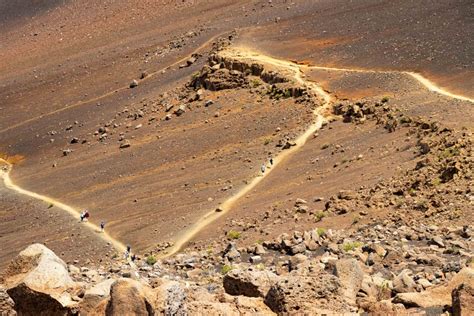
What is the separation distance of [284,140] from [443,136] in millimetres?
8808

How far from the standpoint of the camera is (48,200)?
112 feet

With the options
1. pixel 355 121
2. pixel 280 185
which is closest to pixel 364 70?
pixel 355 121

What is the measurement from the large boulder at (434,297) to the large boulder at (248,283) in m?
1.46

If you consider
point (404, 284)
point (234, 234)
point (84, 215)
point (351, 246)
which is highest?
point (404, 284)

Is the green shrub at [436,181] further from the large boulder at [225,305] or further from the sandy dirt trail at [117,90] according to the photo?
the sandy dirt trail at [117,90]

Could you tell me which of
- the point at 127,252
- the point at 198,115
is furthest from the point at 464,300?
the point at 198,115

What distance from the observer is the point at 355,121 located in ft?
99.3

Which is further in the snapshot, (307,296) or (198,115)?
(198,115)

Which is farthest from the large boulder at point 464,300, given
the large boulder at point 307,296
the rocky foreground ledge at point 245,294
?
the large boulder at point 307,296

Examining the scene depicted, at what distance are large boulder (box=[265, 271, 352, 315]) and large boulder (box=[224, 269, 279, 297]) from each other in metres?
0.40

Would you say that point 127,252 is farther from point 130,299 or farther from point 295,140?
point 130,299

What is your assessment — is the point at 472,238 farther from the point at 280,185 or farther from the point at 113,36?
the point at 113,36

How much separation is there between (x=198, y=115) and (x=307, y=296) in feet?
98.6

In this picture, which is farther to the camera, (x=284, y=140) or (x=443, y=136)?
(x=284, y=140)
